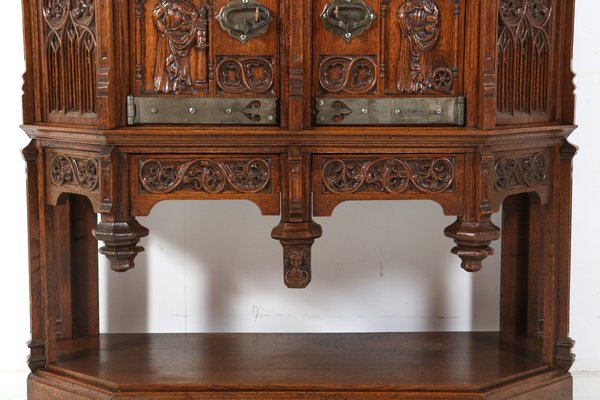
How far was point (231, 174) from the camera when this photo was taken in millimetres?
2748

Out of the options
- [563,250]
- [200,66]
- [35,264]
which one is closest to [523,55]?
[563,250]

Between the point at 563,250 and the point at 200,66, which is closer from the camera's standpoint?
the point at 200,66

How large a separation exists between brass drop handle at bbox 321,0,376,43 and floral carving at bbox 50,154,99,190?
2.47 feet

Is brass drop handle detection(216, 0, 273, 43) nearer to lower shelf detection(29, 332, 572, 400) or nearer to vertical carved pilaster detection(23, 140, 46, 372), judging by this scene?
vertical carved pilaster detection(23, 140, 46, 372)

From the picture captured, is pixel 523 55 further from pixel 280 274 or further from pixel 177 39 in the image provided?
pixel 280 274

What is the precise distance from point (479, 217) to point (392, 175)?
0.26m

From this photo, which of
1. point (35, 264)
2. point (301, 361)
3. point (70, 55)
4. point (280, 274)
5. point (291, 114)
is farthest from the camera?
point (280, 274)

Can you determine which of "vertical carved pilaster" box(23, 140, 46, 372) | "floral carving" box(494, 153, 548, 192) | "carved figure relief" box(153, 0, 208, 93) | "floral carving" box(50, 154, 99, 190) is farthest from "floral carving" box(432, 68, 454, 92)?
"vertical carved pilaster" box(23, 140, 46, 372)

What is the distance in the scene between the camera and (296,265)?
2770 mm

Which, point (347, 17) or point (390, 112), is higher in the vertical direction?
point (347, 17)

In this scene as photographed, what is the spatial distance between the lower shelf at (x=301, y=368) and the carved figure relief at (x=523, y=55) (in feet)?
2.64

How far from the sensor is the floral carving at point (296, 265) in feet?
9.09

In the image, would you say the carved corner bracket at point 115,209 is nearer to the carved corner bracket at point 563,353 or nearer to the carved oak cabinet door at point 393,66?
the carved oak cabinet door at point 393,66

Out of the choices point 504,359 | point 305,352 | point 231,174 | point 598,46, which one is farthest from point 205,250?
point 598,46
